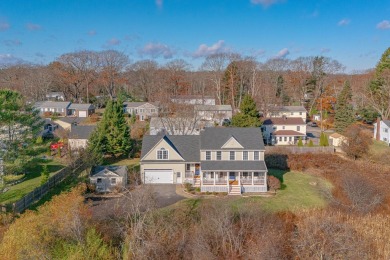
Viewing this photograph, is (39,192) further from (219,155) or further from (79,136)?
(79,136)

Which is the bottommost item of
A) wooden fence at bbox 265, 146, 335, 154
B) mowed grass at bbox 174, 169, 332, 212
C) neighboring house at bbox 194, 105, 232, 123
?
mowed grass at bbox 174, 169, 332, 212

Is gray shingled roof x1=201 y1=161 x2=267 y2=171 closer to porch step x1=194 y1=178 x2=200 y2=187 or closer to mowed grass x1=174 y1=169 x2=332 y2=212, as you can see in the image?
porch step x1=194 y1=178 x2=200 y2=187

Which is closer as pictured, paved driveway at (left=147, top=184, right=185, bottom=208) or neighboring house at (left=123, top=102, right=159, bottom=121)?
paved driveway at (left=147, top=184, right=185, bottom=208)

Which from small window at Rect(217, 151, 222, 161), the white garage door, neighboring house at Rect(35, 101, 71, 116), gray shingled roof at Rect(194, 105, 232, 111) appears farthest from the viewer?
neighboring house at Rect(35, 101, 71, 116)

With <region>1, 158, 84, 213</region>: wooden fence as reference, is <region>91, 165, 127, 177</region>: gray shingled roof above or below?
above

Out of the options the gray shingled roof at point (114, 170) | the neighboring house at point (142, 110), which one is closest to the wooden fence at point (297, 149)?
the gray shingled roof at point (114, 170)

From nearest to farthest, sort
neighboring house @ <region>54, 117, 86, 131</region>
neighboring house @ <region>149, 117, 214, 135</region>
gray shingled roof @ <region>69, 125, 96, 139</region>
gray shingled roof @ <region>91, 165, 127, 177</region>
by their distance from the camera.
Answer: gray shingled roof @ <region>91, 165, 127, 177</region>, gray shingled roof @ <region>69, 125, 96, 139</region>, neighboring house @ <region>149, 117, 214, 135</region>, neighboring house @ <region>54, 117, 86, 131</region>

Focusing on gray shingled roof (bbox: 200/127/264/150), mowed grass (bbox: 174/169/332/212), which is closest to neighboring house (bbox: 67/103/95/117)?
gray shingled roof (bbox: 200/127/264/150)
